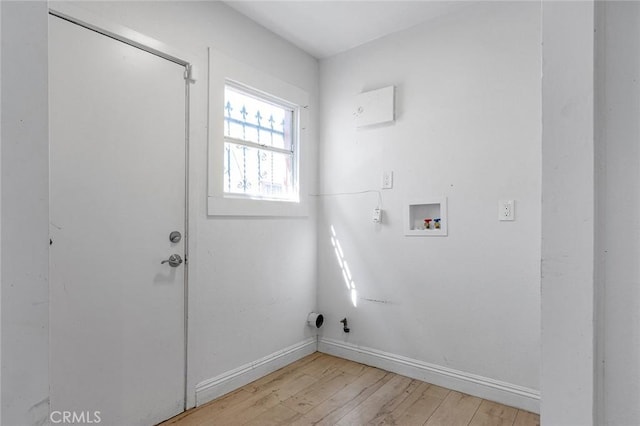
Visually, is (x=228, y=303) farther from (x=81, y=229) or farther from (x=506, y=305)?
(x=506, y=305)

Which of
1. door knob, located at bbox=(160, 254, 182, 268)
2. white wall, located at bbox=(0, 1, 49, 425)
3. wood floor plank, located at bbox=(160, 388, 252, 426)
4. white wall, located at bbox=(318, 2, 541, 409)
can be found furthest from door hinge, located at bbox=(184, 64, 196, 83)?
wood floor plank, located at bbox=(160, 388, 252, 426)

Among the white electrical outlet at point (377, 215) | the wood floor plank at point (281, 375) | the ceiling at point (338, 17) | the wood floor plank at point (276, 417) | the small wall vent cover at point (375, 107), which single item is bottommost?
the wood floor plank at point (281, 375)

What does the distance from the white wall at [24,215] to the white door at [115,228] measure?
1269 mm

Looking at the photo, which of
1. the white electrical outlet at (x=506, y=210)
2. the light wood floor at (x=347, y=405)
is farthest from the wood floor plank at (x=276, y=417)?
the white electrical outlet at (x=506, y=210)

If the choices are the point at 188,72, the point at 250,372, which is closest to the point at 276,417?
the point at 250,372

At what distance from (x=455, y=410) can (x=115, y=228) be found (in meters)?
2.18

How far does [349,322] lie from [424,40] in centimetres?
225

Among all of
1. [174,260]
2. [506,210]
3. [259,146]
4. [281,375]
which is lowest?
[281,375]

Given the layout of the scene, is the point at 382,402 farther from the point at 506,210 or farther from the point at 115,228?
the point at 115,228

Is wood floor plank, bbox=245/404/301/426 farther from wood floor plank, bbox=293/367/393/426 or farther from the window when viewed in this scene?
the window

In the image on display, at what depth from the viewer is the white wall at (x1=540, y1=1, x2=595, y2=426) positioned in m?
0.52

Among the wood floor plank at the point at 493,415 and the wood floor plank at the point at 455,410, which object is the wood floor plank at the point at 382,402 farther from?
the wood floor plank at the point at 493,415

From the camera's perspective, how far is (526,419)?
192cm

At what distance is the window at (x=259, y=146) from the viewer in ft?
7.77
